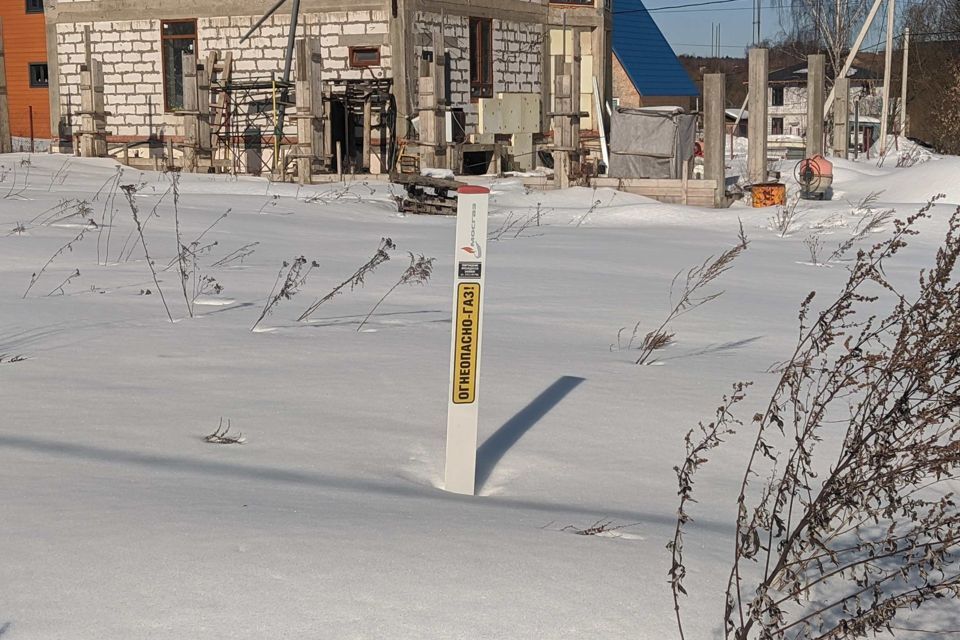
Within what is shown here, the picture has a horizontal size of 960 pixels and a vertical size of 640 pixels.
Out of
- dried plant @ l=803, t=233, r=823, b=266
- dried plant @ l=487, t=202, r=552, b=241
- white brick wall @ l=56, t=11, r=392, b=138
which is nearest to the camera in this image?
dried plant @ l=803, t=233, r=823, b=266

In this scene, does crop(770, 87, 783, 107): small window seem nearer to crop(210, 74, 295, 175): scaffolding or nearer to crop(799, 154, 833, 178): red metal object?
crop(210, 74, 295, 175): scaffolding

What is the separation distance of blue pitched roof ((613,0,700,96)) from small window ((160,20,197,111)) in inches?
610

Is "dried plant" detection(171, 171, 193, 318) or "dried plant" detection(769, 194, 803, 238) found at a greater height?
"dried plant" detection(171, 171, 193, 318)

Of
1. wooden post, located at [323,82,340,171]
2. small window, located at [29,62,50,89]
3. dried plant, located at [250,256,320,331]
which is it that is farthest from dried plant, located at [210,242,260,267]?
small window, located at [29,62,50,89]

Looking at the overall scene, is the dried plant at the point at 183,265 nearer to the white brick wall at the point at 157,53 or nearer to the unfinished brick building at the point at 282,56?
the unfinished brick building at the point at 282,56

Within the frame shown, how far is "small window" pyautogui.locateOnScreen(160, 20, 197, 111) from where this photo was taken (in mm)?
24156

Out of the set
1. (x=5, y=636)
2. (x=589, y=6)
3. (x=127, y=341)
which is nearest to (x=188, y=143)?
(x=589, y=6)

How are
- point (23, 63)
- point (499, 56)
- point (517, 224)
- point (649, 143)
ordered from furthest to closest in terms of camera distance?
1. point (23, 63)
2. point (499, 56)
3. point (649, 143)
4. point (517, 224)

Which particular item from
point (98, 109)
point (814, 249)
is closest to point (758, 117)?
point (814, 249)

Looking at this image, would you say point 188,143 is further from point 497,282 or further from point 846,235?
point 497,282

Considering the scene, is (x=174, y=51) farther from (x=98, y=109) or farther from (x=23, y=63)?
(x=23, y=63)

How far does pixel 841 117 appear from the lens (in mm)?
24688

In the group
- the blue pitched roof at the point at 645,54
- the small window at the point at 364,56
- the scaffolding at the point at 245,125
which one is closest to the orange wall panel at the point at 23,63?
the scaffolding at the point at 245,125

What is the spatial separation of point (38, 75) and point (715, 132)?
21.6m
